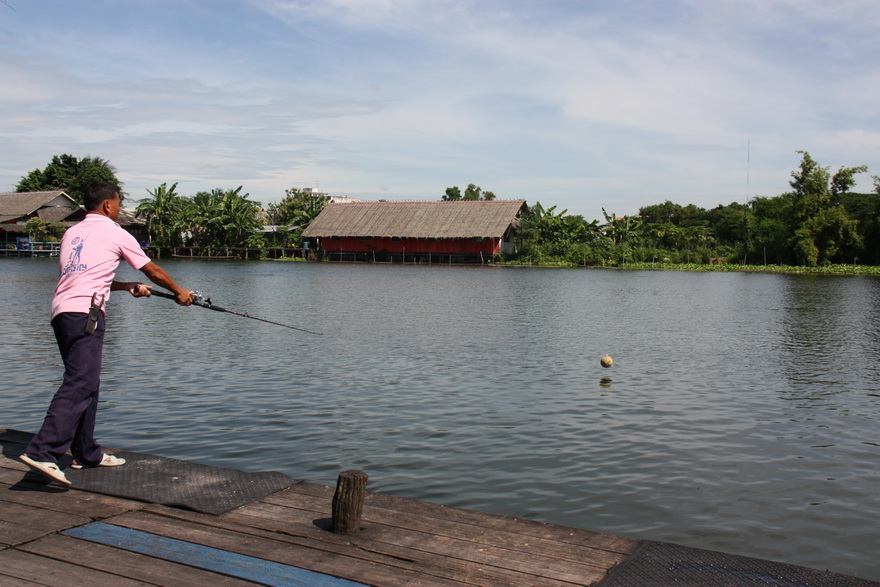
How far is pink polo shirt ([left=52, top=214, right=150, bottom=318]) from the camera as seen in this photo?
4934 mm

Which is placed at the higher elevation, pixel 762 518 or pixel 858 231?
pixel 858 231

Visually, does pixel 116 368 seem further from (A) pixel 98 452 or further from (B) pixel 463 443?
(A) pixel 98 452

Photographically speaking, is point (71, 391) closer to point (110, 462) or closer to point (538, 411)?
point (110, 462)

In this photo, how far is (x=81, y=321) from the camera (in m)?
4.93

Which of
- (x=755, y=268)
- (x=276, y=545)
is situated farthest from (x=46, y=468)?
(x=755, y=268)

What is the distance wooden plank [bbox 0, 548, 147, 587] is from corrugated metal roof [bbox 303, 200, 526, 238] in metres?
58.1

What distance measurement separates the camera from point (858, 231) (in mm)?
58312

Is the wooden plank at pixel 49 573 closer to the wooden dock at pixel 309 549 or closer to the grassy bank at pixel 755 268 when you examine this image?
the wooden dock at pixel 309 549

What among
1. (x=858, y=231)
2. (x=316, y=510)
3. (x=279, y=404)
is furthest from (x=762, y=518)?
(x=858, y=231)

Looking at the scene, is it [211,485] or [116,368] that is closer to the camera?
[211,485]

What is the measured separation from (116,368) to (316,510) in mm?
9165

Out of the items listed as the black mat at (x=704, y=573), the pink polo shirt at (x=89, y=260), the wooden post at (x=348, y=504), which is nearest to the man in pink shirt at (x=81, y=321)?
the pink polo shirt at (x=89, y=260)

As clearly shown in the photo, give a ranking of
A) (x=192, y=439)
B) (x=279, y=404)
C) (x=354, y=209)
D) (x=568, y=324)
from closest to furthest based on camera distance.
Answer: (x=192, y=439) → (x=279, y=404) → (x=568, y=324) → (x=354, y=209)

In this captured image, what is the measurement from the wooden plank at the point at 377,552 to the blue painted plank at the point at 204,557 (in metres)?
0.29
